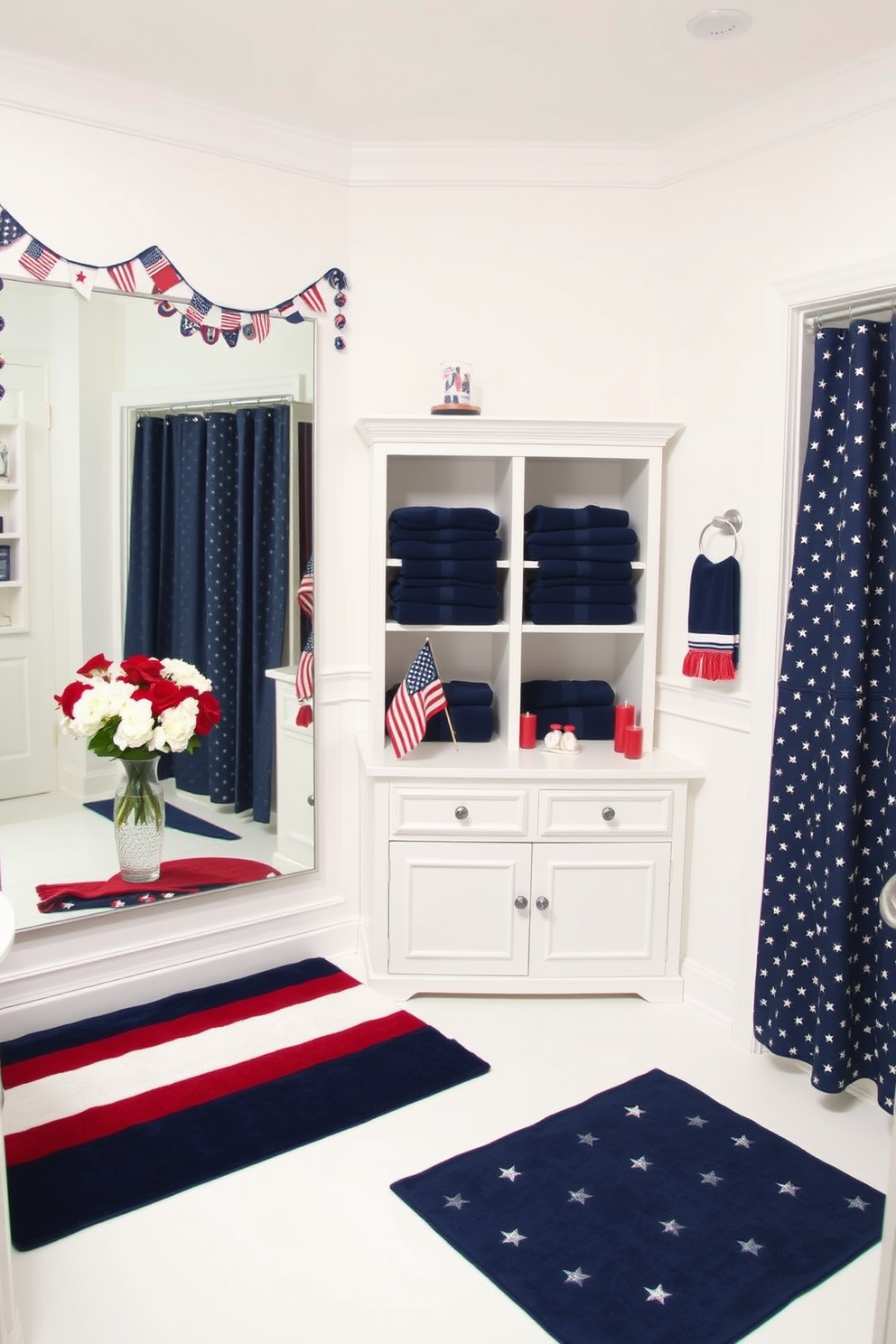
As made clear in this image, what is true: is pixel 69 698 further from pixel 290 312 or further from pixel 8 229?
pixel 290 312

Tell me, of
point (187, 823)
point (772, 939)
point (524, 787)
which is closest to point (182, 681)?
point (187, 823)

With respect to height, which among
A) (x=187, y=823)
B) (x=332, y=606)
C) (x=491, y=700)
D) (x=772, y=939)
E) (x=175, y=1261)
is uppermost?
(x=332, y=606)

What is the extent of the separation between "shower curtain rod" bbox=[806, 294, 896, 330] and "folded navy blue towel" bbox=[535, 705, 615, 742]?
4.36ft

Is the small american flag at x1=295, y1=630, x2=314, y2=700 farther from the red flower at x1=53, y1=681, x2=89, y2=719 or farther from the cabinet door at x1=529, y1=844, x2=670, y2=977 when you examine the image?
the cabinet door at x1=529, y1=844, x2=670, y2=977

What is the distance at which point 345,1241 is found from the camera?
2.22 m

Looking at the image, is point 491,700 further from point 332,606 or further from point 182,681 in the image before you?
point 182,681

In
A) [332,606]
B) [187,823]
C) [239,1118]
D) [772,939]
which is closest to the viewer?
[239,1118]

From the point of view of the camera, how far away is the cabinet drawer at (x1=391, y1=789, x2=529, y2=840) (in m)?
3.20

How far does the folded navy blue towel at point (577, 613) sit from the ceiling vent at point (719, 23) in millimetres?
1522

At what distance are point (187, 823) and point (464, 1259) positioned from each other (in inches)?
57.6

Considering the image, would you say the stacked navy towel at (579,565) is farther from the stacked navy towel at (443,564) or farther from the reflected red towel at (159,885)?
the reflected red towel at (159,885)

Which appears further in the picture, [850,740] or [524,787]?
[524,787]

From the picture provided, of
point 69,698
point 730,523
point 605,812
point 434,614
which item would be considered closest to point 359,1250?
point 605,812

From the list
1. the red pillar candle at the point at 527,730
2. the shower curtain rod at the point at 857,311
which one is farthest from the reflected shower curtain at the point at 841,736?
the red pillar candle at the point at 527,730
